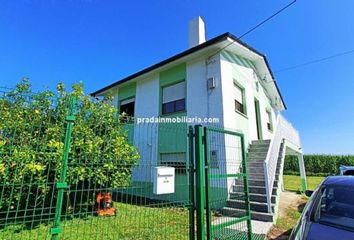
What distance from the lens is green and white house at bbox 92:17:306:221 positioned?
8.09 metres

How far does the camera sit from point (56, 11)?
868 centimetres

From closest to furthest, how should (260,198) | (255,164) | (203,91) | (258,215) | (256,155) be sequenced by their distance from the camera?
(258,215)
(260,198)
(255,164)
(256,155)
(203,91)

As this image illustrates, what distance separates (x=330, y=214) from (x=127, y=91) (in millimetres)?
12530

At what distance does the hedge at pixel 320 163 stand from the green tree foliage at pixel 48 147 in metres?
26.8

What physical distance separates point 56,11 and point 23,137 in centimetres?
686

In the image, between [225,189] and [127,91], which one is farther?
[127,91]

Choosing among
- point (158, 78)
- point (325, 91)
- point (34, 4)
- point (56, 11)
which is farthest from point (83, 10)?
point (325, 91)

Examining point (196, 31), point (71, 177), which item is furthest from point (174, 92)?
point (71, 177)

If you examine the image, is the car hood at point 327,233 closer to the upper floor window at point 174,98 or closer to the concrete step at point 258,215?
the concrete step at point 258,215

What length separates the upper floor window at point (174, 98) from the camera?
35.6 ft

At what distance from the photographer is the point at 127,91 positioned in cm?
1390

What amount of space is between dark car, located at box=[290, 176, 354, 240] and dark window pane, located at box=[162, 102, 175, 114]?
8.16 metres

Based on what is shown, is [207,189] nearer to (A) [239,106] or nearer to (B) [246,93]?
(A) [239,106]

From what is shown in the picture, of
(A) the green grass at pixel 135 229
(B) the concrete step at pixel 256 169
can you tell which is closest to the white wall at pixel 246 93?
(B) the concrete step at pixel 256 169
